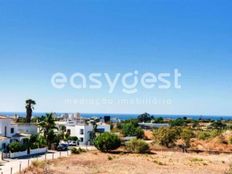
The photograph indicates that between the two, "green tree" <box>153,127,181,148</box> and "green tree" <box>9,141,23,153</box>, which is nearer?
"green tree" <box>9,141,23,153</box>

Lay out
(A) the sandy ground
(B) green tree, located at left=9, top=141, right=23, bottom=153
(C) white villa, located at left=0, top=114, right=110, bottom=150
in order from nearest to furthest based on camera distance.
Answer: (A) the sandy ground → (B) green tree, located at left=9, top=141, right=23, bottom=153 → (C) white villa, located at left=0, top=114, right=110, bottom=150

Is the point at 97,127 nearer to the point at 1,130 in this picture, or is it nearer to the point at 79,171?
the point at 1,130

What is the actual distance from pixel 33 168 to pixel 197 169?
1967 cm

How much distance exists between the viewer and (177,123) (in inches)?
5404

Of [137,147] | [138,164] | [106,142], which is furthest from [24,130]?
[138,164]

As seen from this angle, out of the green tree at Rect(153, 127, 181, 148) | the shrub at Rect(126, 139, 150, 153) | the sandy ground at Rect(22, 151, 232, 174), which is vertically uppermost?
the green tree at Rect(153, 127, 181, 148)

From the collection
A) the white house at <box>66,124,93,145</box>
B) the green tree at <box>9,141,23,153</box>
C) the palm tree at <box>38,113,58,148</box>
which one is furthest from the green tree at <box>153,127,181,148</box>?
the green tree at <box>9,141,23,153</box>

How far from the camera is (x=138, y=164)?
5059cm

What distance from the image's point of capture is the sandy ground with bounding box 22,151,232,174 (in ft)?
149

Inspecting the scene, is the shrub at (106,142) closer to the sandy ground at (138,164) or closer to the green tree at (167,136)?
the sandy ground at (138,164)

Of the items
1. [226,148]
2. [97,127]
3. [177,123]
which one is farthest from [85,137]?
[177,123]

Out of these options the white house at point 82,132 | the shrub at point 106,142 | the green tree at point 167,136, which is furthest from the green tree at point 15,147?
the green tree at point 167,136

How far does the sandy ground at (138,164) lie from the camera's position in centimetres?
4531

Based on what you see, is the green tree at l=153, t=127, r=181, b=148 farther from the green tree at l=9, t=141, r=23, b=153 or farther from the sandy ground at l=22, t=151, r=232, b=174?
the green tree at l=9, t=141, r=23, b=153
